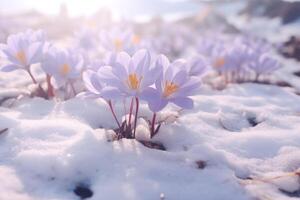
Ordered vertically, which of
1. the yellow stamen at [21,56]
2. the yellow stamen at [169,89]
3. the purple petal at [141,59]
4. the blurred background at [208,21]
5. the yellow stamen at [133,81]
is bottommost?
the blurred background at [208,21]

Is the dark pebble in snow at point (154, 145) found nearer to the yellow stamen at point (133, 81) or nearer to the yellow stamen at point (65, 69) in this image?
the yellow stamen at point (133, 81)

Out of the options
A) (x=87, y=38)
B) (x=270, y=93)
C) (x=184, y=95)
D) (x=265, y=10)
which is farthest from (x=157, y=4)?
(x=184, y=95)

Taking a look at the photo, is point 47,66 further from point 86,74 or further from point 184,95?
point 184,95

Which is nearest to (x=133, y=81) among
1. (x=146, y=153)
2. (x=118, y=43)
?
(x=146, y=153)

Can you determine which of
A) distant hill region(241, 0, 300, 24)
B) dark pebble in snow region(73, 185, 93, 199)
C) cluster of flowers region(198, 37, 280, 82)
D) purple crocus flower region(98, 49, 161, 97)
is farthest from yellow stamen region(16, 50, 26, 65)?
distant hill region(241, 0, 300, 24)

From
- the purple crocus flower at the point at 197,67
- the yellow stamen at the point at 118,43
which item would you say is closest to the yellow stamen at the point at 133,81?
the purple crocus flower at the point at 197,67

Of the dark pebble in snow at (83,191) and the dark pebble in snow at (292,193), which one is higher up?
the dark pebble in snow at (83,191)

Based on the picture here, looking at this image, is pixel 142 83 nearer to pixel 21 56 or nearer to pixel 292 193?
pixel 292 193
